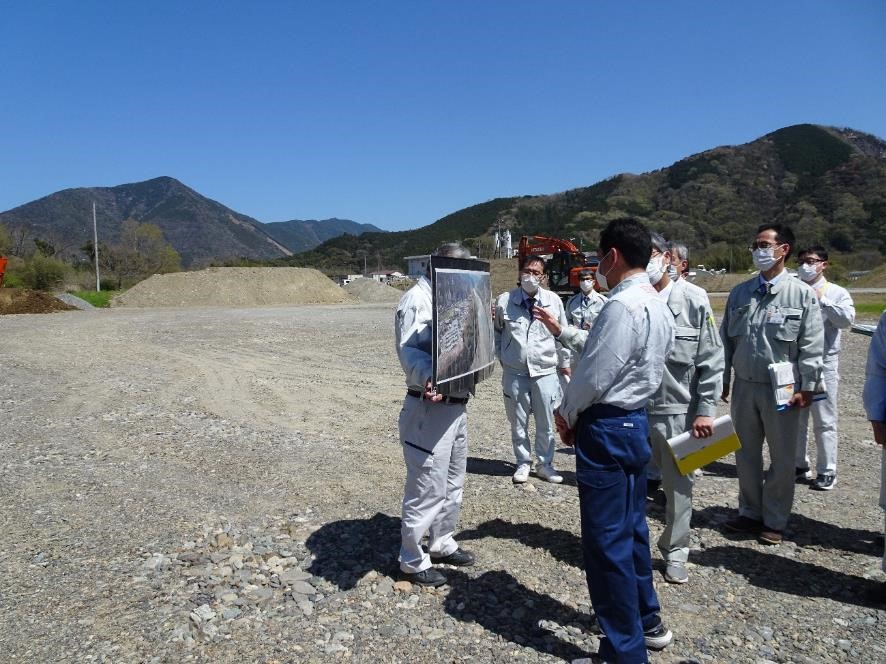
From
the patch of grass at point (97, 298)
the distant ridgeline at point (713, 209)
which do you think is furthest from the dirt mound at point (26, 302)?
the distant ridgeline at point (713, 209)

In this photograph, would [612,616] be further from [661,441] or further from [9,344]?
[9,344]

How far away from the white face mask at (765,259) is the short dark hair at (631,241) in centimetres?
194

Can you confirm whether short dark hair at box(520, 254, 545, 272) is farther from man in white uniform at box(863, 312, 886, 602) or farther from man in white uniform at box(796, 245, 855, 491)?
man in white uniform at box(863, 312, 886, 602)

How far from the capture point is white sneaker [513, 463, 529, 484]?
5784 mm

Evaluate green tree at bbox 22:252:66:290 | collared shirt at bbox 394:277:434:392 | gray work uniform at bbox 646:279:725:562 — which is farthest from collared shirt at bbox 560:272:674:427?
green tree at bbox 22:252:66:290

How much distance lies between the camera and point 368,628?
3.44m

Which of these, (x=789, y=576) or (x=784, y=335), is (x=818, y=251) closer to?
(x=784, y=335)

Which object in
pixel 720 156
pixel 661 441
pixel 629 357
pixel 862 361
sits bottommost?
pixel 862 361

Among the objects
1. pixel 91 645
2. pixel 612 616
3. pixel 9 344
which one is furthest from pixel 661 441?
pixel 9 344

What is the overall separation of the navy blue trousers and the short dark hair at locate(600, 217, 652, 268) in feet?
2.32

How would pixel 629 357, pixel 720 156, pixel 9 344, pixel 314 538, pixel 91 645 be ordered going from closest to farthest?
pixel 629 357, pixel 91 645, pixel 314 538, pixel 9 344, pixel 720 156

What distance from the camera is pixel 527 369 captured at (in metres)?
5.74

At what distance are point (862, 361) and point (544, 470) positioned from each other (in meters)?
10.4

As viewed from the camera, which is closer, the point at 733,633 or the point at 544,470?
the point at 733,633
